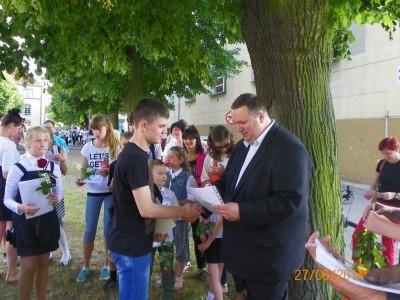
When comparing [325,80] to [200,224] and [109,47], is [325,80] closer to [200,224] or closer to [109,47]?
[200,224]

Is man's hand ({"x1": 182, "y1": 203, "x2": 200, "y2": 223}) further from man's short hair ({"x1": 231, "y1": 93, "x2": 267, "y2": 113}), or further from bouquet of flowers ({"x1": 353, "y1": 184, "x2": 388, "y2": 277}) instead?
bouquet of flowers ({"x1": 353, "y1": 184, "x2": 388, "y2": 277})

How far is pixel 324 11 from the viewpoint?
134 inches

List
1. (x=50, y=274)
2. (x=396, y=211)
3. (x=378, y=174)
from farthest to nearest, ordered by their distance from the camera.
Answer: (x=378, y=174)
(x=50, y=274)
(x=396, y=211)

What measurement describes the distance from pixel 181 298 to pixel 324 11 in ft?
10.5

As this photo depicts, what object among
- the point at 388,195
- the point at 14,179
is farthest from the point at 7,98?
the point at 388,195

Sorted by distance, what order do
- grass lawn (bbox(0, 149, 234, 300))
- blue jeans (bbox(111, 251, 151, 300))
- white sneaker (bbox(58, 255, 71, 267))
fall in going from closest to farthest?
1. blue jeans (bbox(111, 251, 151, 300))
2. grass lawn (bbox(0, 149, 234, 300))
3. white sneaker (bbox(58, 255, 71, 267))

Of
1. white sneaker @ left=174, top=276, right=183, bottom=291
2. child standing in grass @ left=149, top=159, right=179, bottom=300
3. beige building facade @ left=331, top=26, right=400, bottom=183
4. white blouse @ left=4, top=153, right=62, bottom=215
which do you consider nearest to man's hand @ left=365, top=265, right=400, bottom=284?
child standing in grass @ left=149, top=159, right=179, bottom=300

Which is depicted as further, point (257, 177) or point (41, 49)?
point (41, 49)

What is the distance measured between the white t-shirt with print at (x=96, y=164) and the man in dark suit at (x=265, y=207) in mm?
2326

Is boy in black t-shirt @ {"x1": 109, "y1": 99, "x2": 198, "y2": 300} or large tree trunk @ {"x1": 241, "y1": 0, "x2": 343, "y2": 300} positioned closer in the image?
boy in black t-shirt @ {"x1": 109, "y1": 99, "x2": 198, "y2": 300}

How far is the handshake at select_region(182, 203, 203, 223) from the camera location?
9.57ft

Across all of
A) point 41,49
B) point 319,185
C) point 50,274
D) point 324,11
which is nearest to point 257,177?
point 319,185

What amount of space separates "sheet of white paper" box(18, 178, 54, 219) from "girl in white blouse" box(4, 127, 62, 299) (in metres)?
0.03

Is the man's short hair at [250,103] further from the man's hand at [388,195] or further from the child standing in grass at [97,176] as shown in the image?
the man's hand at [388,195]
